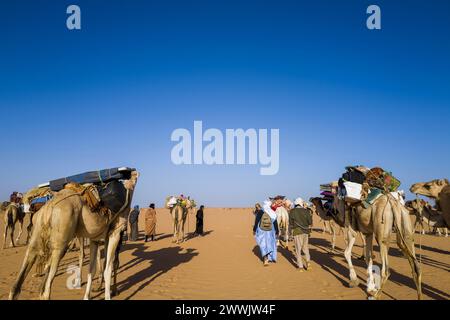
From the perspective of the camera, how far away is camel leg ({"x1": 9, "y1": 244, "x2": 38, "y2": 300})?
496cm

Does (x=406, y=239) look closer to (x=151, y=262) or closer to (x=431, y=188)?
(x=431, y=188)

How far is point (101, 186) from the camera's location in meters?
7.14

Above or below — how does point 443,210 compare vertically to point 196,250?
above

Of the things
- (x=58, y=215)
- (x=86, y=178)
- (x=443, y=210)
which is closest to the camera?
(x=58, y=215)

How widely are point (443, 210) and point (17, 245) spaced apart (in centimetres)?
2011

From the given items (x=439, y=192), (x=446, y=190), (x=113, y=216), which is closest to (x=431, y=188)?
(x=439, y=192)

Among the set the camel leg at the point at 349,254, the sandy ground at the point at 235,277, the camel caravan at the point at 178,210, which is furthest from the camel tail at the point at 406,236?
the camel caravan at the point at 178,210

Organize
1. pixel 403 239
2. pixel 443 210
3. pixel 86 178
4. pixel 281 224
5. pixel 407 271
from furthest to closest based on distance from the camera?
pixel 281 224 → pixel 407 271 → pixel 443 210 → pixel 86 178 → pixel 403 239

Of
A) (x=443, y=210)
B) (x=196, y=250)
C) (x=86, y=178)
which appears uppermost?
(x=86, y=178)

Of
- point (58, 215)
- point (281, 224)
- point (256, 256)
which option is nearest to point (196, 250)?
point (256, 256)

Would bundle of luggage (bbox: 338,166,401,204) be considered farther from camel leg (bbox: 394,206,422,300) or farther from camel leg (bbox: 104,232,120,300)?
camel leg (bbox: 104,232,120,300)
